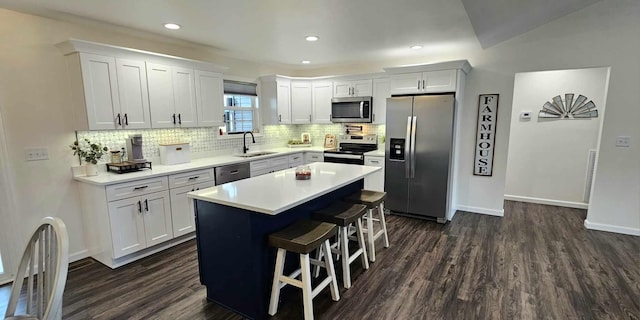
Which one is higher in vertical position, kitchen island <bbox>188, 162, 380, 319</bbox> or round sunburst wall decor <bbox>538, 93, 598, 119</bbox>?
round sunburst wall decor <bbox>538, 93, 598, 119</bbox>

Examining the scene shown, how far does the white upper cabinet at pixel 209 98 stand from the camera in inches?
153

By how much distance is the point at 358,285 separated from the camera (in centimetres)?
266

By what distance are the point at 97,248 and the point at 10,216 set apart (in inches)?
29.6

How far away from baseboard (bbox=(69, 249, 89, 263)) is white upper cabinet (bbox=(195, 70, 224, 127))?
1.86m

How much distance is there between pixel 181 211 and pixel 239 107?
204 centimetres

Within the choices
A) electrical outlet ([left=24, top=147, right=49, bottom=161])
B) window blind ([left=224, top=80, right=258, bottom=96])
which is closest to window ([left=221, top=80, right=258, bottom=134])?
window blind ([left=224, top=80, right=258, bottom=96])

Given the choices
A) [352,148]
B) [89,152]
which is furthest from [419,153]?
[89,152]

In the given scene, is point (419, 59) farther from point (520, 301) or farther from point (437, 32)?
point (520, 301)

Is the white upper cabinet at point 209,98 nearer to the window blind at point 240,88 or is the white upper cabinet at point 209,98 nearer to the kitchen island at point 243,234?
the window blind at point 240,88

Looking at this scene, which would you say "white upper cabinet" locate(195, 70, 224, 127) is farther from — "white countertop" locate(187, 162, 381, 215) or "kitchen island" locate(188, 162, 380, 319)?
"kitchen island" locate(188, 162, 380, 319)

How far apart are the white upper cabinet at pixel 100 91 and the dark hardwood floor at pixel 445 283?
1.46 meters

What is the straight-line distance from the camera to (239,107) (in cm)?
488

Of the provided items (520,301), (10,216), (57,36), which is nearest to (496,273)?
(520,301)

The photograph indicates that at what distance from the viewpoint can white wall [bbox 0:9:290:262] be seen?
268 cm
